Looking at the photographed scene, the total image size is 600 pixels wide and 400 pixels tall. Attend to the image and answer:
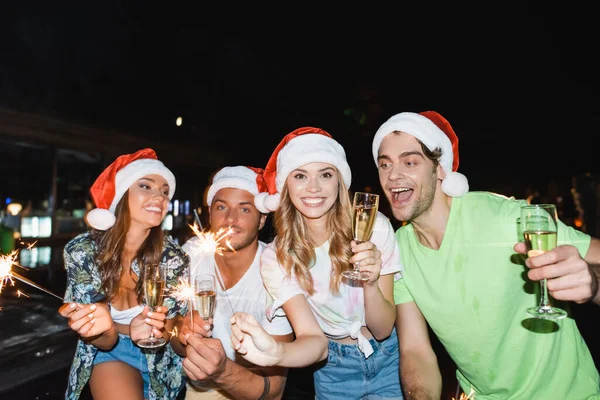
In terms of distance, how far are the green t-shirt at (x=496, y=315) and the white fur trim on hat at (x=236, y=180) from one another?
6.28 ft

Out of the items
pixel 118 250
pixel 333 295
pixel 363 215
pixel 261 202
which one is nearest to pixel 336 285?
pixel 333 295

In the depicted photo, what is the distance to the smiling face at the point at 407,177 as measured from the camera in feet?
9.39

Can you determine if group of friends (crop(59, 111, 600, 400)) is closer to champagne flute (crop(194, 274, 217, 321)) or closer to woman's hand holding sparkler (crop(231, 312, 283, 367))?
woman's hand holding sparkler (crop(231, 312, 283, 367))

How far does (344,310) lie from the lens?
10.2ft

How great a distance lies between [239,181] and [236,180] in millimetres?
32

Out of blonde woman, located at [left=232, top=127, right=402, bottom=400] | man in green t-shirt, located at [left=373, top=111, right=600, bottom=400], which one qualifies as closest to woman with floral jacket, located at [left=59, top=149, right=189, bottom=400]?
blonde woman, located at [left=232, top=127, right=402, bottom=400]

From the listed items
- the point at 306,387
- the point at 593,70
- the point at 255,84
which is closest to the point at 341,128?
the point at 255,84

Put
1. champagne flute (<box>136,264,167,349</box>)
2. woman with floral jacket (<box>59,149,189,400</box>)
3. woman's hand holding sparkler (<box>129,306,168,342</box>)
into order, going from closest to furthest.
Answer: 1. champagne flute (<box>136,264,167,349</box>)
2. woman's hand holding sparkler (<box>129,306,168,342</box>)
3. woman with floral jacket (<box>59,149,189,400</box>)

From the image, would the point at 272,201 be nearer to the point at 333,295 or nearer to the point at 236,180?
the point at 236,180

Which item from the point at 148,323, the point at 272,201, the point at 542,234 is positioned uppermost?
the point at 272,201

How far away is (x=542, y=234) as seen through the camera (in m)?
1.92

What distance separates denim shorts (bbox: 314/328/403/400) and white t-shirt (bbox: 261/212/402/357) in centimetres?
14

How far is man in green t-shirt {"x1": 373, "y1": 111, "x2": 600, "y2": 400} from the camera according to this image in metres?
2.57

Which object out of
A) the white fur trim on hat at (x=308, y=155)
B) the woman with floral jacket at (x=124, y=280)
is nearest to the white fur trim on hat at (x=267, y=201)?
the white fur trim on hat at (x=308, y=155)
